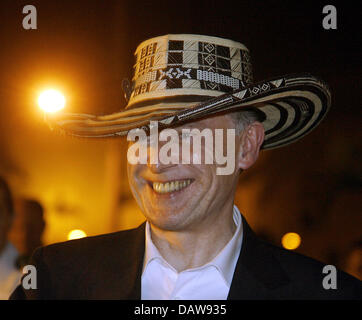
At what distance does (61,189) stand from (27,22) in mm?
2488

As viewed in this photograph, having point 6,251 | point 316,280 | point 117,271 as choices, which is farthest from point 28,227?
point 316,280

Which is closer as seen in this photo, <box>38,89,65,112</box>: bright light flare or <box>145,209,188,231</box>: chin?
<box>145,209,188,231</box>: chin

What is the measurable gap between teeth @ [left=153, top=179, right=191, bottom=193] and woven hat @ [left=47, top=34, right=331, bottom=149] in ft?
0.96

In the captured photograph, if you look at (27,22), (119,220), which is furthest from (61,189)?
(27,22)

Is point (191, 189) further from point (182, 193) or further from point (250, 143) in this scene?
point (250, 143)

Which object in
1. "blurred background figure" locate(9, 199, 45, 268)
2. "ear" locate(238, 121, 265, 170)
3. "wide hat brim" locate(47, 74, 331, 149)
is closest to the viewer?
"wide hat brim" locate(47, 74, 331, 149)

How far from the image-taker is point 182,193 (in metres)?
2.10

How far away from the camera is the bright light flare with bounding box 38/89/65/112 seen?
5277 millimetres

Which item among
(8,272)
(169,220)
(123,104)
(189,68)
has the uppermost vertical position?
(123,104)

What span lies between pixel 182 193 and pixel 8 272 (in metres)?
2.17

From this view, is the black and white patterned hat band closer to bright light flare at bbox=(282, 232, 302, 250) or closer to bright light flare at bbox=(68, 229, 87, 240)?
bright light flare at bbox=(68, 229, 87, 240)

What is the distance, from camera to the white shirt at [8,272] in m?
3.43

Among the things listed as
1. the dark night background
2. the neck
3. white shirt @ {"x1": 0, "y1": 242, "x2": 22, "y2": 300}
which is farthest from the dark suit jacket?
the dark night background

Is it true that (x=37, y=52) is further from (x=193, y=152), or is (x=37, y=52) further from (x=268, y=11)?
(x=193, y=152)
